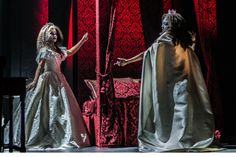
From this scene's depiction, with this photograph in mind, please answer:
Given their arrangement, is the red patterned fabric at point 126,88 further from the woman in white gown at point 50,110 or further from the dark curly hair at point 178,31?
the dark curly hair at point 178,31

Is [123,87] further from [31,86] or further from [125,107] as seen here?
[31,86]

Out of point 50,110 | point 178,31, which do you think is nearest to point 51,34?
point 50,110

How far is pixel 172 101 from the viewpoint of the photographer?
5520 millimetres

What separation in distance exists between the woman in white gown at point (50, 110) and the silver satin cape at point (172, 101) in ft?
3.45

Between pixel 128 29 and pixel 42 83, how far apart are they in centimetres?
188

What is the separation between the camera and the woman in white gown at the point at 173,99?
5.43m

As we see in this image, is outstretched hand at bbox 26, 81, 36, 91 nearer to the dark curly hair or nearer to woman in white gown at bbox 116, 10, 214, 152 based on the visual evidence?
woman in white gown at bbox 116, 10, 214, 152

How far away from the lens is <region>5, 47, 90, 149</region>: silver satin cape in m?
5.99

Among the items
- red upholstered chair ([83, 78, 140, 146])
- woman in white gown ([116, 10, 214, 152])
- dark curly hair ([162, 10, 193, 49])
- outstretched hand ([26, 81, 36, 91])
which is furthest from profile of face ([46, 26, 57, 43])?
dark curly hair ([162, 10, 193, 49])

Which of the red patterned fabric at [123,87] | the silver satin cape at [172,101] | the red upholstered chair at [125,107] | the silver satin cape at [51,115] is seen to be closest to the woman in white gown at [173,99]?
the silver satin cape at [172,101]

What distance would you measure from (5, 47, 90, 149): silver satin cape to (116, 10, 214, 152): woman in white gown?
40.9 inches

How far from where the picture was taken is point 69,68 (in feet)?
24.9

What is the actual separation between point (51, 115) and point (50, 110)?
73mm

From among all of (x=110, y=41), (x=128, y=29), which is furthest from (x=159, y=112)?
(x=128, y=29)
